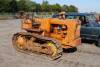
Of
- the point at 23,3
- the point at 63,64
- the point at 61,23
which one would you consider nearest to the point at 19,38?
the point at 61,23

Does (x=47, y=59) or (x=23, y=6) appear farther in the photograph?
(x=23, y=6)

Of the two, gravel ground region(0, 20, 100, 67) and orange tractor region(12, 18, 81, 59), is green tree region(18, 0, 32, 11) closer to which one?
orange tractor region(12, 18, 81, 59)

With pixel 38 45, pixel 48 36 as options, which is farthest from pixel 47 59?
pixel 48 36

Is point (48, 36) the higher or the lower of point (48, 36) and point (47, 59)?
the higher

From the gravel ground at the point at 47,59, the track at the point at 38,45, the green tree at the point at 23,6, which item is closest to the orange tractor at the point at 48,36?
the track at the point at 38,45

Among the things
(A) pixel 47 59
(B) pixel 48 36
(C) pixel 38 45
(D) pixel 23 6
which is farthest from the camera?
(D) pixel 23 6

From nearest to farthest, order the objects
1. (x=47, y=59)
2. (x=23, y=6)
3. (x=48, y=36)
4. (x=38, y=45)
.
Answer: (x=47, y=59), (x=38, y=45), (x=48, y=36), (x=23, y=6)

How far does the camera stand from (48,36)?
39.0 ft

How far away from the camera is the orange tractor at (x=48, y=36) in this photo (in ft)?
A: 35.8

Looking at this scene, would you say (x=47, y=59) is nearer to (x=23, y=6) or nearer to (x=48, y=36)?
(x=48, y=36)

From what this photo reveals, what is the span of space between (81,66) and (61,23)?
8.97 ft

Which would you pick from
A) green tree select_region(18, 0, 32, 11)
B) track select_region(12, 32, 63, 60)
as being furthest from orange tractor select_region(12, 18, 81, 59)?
green tree select_region(18, 0, 32, 11)

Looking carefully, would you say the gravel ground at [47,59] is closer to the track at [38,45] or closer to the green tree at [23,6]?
the track at [38,45]

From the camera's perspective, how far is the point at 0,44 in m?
14.4
